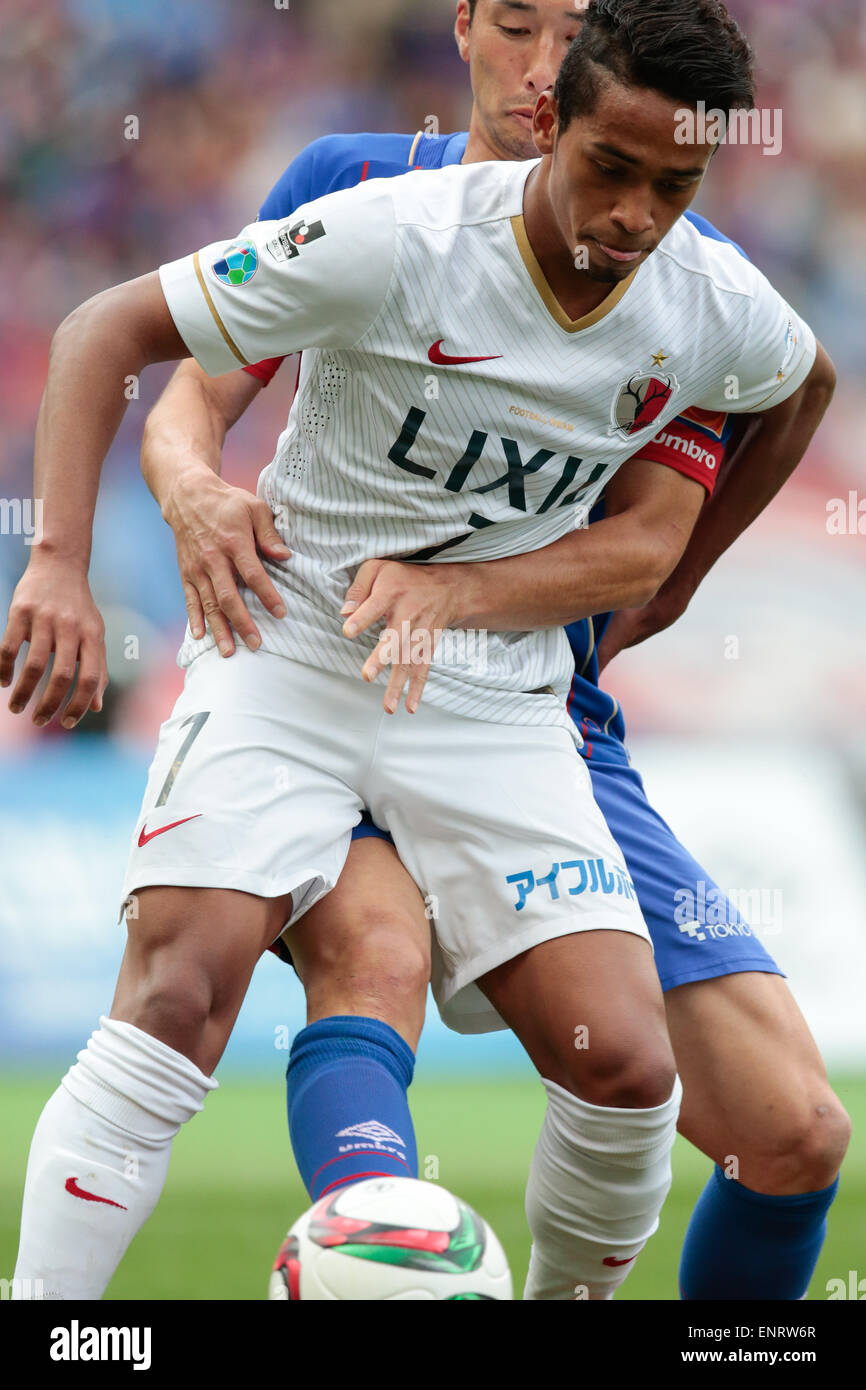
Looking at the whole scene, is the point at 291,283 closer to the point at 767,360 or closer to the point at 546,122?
the point at 546,122

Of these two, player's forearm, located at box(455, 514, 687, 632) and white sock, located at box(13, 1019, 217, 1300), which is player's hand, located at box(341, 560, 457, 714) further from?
white sock, located at box(13, 1019, 217, 1300)

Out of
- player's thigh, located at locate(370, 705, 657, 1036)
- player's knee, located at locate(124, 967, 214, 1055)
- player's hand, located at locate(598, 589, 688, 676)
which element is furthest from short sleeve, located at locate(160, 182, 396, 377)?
player's hand, located at locate(598, 589, 688, 676)

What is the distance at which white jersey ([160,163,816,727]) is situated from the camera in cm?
197

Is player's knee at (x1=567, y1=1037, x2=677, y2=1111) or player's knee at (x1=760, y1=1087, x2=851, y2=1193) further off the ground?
player's knee at (x1=567, y1=1037, x2=677, y2=1111)

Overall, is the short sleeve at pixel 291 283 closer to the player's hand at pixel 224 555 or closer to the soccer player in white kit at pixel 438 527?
the soccer player in white kit at pixel 438 527

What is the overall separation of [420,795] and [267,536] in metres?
0.41

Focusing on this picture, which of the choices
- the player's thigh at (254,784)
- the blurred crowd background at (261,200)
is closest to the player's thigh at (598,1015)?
the player's thigh at (254,784)

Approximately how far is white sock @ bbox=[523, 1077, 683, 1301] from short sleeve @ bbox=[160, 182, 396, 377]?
1013 millimetres

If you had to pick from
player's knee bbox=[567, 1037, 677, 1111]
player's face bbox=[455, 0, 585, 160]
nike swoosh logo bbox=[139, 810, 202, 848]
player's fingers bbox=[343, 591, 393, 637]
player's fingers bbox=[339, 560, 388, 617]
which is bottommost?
player's knee bbox=[567, 1037, 677, 1111]

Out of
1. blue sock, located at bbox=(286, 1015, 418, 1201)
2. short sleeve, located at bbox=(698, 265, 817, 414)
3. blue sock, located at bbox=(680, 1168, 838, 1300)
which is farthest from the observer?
blue sock, located at bbox=(680, 1168, 838, 1300)

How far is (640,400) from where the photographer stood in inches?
84.0

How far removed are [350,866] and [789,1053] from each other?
76 cm

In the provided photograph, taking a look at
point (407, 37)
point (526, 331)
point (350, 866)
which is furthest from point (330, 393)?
point (407, 37)

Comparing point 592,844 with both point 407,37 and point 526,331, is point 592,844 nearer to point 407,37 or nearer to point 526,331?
point 526,331
